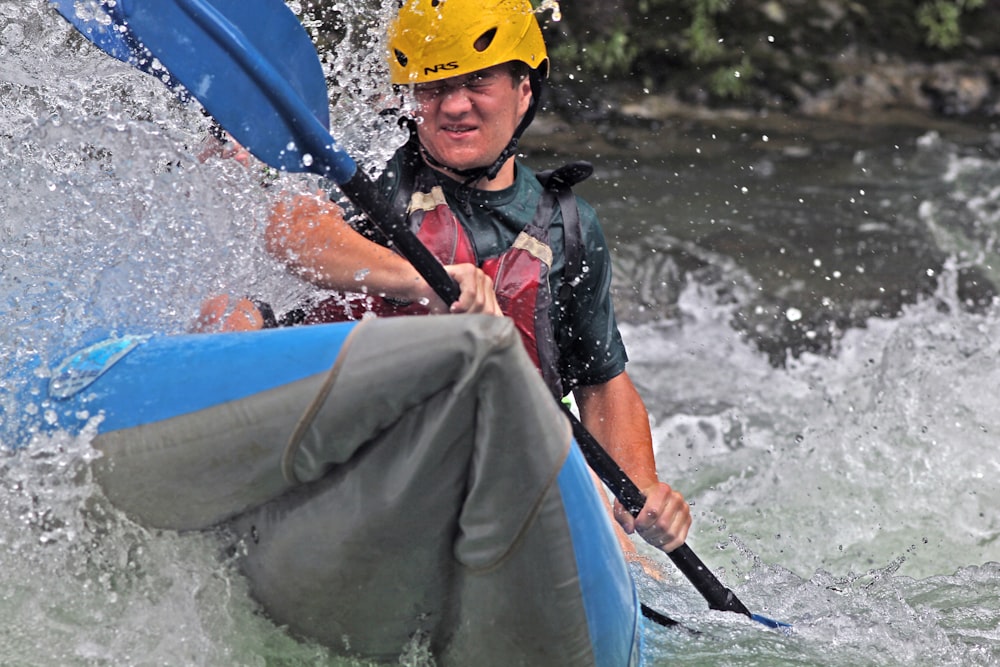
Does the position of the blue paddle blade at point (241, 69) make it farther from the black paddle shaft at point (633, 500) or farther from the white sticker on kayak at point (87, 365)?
the black paddle shaft at point (633, 500)

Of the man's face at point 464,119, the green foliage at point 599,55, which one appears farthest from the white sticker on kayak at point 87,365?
the green foliage at point 599,55

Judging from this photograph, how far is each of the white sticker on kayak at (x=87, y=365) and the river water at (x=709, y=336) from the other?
0.07 meters

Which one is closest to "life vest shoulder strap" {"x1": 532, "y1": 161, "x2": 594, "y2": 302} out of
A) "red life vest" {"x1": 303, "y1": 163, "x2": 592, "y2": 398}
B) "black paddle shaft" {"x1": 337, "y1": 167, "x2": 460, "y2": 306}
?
"red life vest" {"x1": 303, "y1": 163, "x2": 592, "y2": 398}

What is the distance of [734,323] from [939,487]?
1.56 metres

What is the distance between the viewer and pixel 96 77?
309 cm

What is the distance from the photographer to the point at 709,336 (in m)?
5.90

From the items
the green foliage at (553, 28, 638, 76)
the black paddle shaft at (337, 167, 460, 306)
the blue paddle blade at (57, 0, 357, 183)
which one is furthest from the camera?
the green foliage at (553, 28, 638, 76)

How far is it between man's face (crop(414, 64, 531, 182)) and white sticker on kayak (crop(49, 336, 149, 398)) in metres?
1.07

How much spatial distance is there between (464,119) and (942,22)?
6.75 metres

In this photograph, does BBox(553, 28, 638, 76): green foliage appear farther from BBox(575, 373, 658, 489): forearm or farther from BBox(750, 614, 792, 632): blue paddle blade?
BBox(750, 614, 792, 632): blue paddle blade

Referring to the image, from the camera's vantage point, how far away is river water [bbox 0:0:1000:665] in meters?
2.30

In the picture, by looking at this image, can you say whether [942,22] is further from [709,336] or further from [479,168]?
[479,168]

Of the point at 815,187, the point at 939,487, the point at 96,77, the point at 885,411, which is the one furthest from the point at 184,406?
the point at 815,187

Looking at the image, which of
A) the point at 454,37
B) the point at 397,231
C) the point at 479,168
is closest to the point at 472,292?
the point at 397,231
